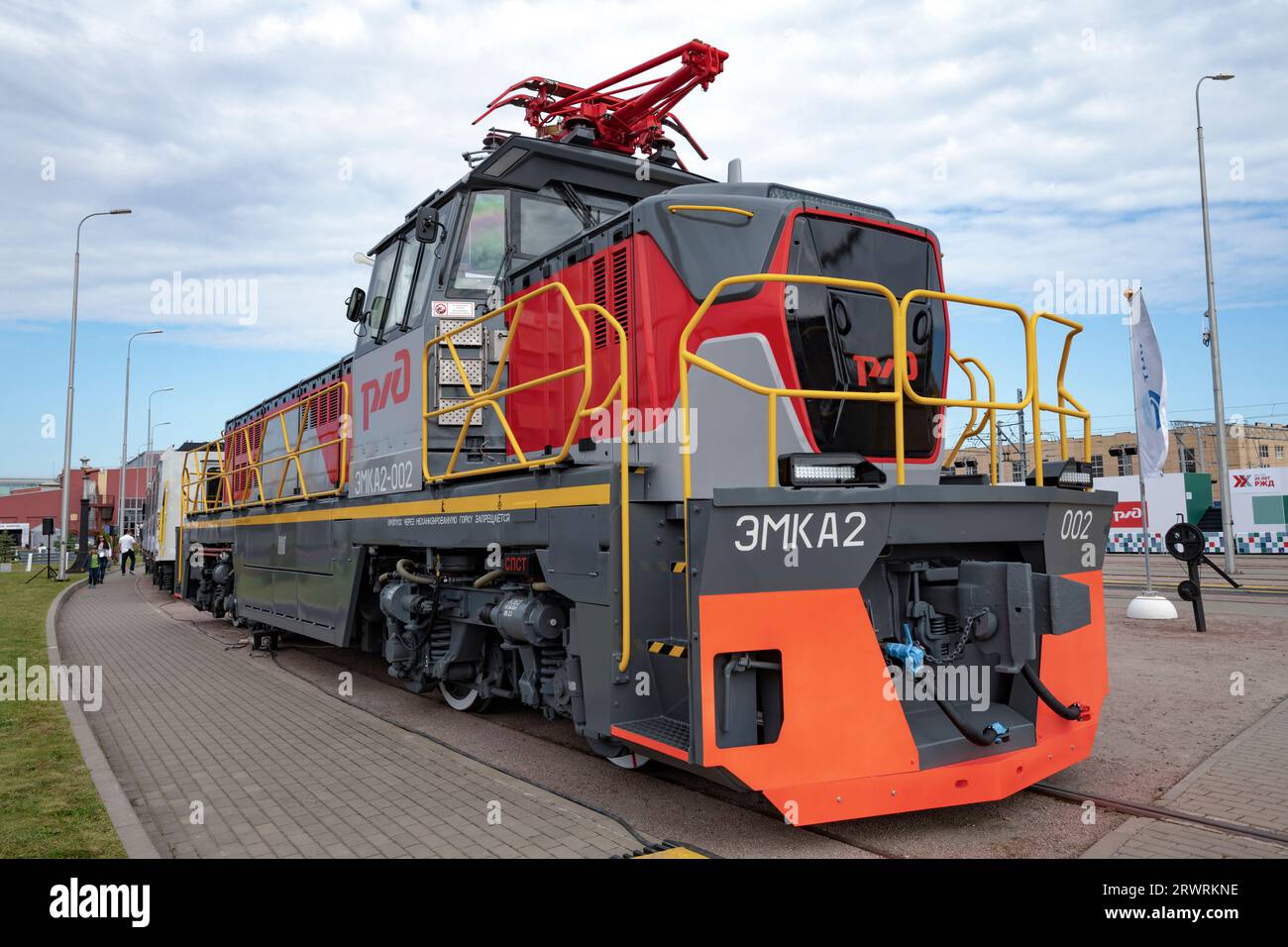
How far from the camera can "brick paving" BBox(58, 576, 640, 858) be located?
421 cm

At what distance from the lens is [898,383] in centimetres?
392

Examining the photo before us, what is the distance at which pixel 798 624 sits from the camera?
12.5 feet

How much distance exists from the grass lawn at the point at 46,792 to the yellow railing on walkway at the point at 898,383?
3.34m

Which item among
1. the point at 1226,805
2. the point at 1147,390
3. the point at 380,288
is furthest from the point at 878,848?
the point at 1147,390

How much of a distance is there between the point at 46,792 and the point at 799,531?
446cm

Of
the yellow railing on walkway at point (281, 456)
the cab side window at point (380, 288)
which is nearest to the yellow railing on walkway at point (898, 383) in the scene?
the cab side window at point (380, 288)

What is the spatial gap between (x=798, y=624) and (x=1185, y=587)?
30.4 feet

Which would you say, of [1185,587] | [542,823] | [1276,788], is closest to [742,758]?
[542,823]

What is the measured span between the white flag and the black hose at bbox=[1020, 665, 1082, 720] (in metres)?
10.2

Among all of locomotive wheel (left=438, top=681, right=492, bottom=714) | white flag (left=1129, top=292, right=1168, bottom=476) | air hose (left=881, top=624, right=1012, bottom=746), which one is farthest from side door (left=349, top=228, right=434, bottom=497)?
white flag (left=1129, top=292, right=1168, bottom=476)

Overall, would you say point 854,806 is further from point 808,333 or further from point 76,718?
point 76,718

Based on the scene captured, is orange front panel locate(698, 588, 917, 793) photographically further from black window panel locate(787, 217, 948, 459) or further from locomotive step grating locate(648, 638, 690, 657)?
black window panel locate(787, 217, 948, 459)

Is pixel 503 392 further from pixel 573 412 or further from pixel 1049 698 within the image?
pixel 1049 698
